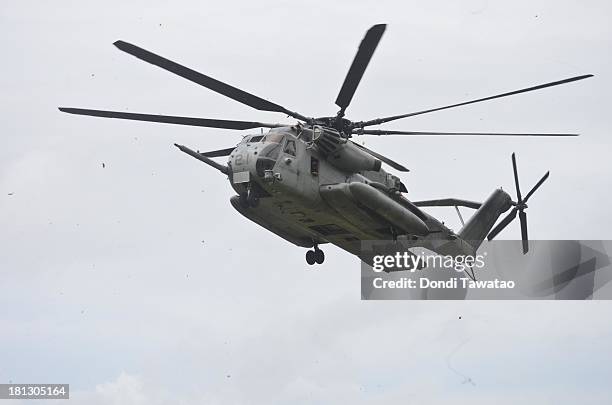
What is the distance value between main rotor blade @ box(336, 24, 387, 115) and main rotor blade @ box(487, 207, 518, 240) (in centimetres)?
946

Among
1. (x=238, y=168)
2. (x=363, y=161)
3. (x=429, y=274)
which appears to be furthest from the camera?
(x=429, y=274)

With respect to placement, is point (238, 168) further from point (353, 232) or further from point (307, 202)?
point (353, 232)

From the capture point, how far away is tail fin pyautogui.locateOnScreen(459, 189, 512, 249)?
141 ft

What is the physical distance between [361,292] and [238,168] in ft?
21.9

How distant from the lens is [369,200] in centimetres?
3731

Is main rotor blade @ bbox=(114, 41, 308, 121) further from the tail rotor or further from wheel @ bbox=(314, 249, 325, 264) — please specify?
the tail rotor

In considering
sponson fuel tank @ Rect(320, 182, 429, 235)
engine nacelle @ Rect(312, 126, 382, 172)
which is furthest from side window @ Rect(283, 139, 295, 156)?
sponson fuel tank @ Rect(320, 182, 429, 235)

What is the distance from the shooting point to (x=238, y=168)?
1420 inches

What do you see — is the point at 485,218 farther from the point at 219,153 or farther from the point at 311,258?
the point at 219,153

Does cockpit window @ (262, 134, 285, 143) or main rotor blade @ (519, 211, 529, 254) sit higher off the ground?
cockpit window @ (262, 134, 285, 143)

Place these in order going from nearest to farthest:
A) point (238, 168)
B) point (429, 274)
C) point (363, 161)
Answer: point (238, 168) < point (363, 161) < point (429, 274)

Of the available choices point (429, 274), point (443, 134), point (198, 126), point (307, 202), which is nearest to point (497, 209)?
point (429, 274)

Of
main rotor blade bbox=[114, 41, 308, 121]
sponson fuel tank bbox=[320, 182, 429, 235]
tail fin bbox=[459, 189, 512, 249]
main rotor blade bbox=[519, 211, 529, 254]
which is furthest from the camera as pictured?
tail fin bbox=[459, 189, 512, 249]

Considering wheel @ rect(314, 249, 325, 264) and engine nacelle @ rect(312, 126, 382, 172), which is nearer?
engine nacelle @ rect(312, 126, 382, 172)
